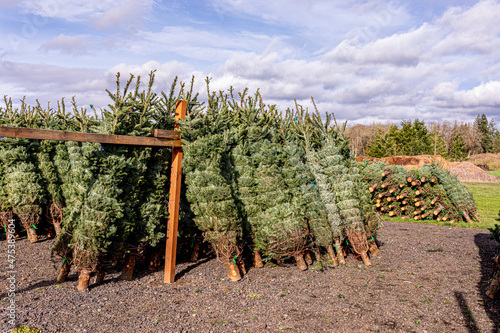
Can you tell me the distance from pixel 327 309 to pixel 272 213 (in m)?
2.18

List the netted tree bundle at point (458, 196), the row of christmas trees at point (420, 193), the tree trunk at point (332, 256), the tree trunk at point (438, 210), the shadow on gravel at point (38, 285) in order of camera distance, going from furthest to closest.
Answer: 1. the tree trunk at point (438, 210)
2. the row of christmas trees at point (420, 193)
3. the netted tree bundle at point (458, 196)
4. the tree trunk at point (332, 256)
5. the shadow on gravel at point (38, 285)

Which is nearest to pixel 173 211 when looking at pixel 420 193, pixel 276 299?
Result: pixel 276 299

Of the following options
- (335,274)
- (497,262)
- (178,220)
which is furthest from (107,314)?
(497,262)

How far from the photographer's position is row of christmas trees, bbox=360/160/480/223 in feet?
40.0

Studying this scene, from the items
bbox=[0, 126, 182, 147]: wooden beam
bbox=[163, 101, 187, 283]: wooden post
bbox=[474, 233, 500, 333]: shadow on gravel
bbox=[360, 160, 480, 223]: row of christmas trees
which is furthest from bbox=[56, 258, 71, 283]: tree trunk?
bbox=[360, 160, 480, 223]: row of christmas trees

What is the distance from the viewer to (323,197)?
23.6ft

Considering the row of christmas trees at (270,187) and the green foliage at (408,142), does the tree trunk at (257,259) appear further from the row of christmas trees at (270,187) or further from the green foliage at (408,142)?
the green foliage at (408,142)

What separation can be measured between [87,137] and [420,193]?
1165cm

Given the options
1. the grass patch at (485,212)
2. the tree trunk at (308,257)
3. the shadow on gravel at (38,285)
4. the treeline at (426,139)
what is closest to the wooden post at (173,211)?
the shadow on gravel at (38,285)

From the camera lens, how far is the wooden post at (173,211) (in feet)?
20.9

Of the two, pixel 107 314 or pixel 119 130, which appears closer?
pixel 107 314

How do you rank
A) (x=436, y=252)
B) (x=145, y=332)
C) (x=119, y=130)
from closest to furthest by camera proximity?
1. (x=145, y=332)
2. (x=119, y=130)
3. (x=436, y=252)

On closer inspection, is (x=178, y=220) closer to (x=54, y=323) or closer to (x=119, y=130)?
(x=119, y=130)

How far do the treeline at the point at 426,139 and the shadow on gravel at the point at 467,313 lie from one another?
30205 millimetres
